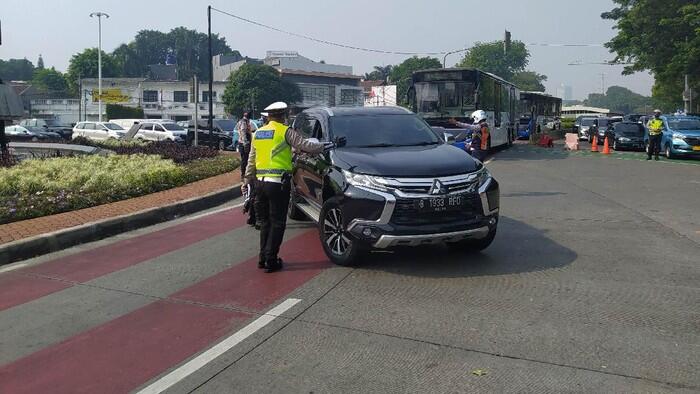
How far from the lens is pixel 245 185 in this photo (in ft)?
30.4

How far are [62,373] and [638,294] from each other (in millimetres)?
4840

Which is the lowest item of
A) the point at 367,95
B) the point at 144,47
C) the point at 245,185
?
the point at 245,185

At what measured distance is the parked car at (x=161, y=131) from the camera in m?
31.3

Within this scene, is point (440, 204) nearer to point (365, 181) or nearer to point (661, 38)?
point (365, 181)

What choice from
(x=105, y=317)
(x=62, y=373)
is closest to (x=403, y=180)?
(x=105, y=317)

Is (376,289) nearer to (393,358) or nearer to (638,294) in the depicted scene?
(393,358)

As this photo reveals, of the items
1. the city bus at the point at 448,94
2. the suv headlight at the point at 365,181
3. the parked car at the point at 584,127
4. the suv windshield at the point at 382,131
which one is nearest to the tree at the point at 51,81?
the parked car at the point at 584,127

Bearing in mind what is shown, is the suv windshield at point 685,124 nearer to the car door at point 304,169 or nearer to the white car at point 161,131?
the car door at point 304,169

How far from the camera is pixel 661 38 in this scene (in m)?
34.2

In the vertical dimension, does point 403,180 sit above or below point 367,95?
below

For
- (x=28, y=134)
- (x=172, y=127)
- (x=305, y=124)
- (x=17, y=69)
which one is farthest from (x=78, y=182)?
(x=17, y=69)

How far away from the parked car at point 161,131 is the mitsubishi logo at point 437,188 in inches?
1051

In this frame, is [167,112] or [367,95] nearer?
[167,112]

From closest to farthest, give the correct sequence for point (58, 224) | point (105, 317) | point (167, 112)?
point (105, 317) < point (58, 224) < point (167, 112)
